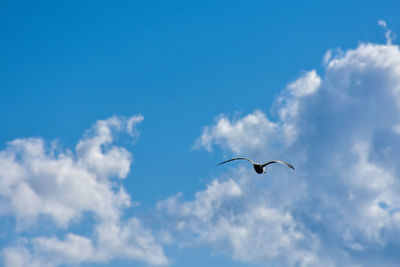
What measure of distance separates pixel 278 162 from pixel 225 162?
38.5ft

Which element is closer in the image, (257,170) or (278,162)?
(278,162)

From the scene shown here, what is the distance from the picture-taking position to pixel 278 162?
10631cm

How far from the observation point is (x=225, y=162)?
113 metres

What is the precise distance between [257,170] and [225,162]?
9802mm

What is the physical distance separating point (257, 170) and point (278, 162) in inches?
544

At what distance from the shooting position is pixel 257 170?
119688 millimetres

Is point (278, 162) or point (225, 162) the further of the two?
point (225, 162)
